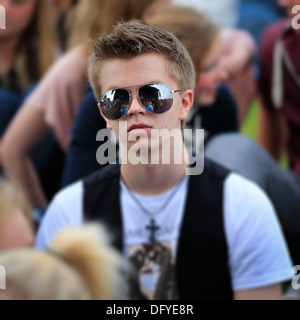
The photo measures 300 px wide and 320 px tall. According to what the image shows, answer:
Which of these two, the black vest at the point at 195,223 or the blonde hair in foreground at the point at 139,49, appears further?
the black vest at the point at 195,223

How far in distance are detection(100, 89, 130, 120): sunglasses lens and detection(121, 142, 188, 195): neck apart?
0.07 metres

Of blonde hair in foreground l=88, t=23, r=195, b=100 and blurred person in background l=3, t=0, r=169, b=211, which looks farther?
blurred person in background l=3, t=0, r=169, b=211

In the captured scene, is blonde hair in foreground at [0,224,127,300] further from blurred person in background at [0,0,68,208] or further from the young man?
blurred person in background at [0,0,68,208]

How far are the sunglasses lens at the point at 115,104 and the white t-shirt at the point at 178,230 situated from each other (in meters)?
0.19

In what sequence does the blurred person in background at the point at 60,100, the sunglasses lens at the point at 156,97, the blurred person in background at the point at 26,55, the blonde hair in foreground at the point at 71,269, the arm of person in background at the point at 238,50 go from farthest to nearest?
the arm of person in background at the point at 238,50 → the blurred person in background at the point at 26,55 → the blurred person in background at the point at 60,100 → the blonde hair in foreground at the point at 71,269 → the sunglasses lens at the point at 156,97

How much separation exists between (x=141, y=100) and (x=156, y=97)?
1cm

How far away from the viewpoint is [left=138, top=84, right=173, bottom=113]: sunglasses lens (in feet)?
1.88

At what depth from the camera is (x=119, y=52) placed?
586 millimetres

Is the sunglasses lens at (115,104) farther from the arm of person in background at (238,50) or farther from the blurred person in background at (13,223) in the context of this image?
the arm of person in background at (238,50)

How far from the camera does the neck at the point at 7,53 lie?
5.00 feet

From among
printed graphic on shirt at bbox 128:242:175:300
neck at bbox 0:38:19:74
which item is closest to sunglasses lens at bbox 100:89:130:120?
printed graphic on shirt at bbox 128:242:175:300

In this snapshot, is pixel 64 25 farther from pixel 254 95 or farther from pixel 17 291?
pixel 17 291

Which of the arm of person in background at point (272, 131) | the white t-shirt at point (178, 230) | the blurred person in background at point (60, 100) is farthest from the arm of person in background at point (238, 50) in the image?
the white t-shirt at point (178, 230)

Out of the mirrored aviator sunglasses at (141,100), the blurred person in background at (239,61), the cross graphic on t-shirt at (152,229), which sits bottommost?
the cross graphic on t-shirt at (152,229)
